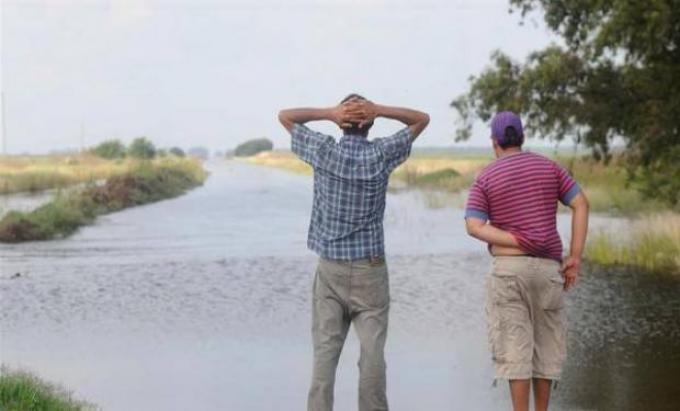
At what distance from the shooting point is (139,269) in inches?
753

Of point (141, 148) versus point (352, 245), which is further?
point (141, 148)

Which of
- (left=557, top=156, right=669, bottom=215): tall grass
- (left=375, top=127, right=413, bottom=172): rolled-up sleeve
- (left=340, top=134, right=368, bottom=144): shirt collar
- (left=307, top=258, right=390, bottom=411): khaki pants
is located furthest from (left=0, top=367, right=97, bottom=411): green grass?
(left=557, top=156, right=669, bottom=215): tall grass

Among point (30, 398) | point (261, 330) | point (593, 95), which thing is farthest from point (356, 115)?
point (593, 95)

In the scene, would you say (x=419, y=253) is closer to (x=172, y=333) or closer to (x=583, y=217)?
(x=172, y=333)

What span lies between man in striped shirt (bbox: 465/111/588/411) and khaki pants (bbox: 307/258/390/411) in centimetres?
57

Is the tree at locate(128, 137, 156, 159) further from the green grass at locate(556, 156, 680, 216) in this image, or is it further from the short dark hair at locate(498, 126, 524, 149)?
the short dark hair at locate(498, 126, 524, 149)

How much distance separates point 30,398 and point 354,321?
2041 millimetres

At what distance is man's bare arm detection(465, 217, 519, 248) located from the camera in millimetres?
6137

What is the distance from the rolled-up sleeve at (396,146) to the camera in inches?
248

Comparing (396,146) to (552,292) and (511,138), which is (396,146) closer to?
(511,138)

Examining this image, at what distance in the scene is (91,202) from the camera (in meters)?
36.8

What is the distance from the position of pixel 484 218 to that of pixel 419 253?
16.8 meters

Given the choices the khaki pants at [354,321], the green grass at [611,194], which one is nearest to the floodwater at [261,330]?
the khaki pants at [354,321]

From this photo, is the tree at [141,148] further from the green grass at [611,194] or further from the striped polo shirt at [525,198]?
the striped polo shirt at [525,198]
